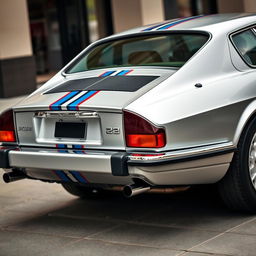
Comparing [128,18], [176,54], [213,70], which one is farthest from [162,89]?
[128,18]

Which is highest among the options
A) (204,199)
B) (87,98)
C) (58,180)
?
(87,98)

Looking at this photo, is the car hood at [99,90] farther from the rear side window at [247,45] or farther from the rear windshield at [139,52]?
the rear side window at [247,45]

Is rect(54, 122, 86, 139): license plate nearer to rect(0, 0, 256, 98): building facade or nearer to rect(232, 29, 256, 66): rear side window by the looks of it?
rect(232, 29, 256, 66): rear side window

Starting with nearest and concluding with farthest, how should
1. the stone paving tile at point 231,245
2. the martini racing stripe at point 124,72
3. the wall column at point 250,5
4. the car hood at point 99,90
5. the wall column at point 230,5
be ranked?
1. the stone paving tile at point 231,245
2. the car hood at point 99,90
3. the martini racing stripe at point 124,72
4. the wall column at point 250,5
5. the wall column at point 230,5

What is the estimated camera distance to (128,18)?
16875 mm

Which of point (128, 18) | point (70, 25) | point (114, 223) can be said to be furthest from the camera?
point (70, 25)

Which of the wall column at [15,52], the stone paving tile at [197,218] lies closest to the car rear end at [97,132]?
the stone paving tile at [197,218]

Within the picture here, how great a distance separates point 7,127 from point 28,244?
0.97 m

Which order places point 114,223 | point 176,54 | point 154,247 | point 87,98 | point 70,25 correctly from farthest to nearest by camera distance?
point 70,25, point 176,54, point 114,223, point 87,98, point 154,247

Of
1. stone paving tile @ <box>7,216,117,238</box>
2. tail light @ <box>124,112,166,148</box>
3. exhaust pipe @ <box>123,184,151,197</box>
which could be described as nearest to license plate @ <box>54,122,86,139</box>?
tail light @ <box>124,112,166,148</box>

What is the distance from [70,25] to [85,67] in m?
14.8

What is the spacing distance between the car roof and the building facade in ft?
31.3

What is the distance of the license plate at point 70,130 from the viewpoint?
4.82m

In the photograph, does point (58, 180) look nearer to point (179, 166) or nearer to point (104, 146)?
point (104, 146)
